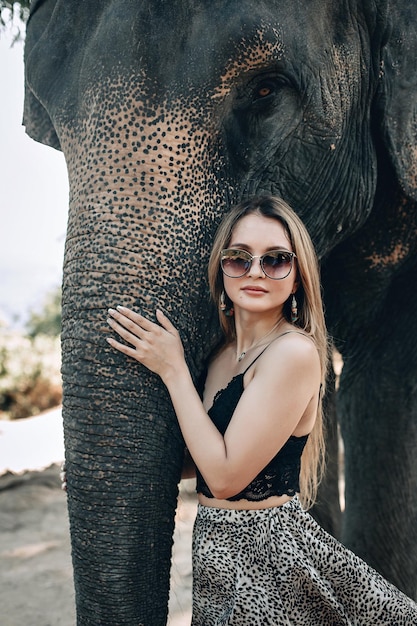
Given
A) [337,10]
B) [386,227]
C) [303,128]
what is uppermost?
[337,10]

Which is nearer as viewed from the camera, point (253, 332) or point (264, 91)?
point (253, 332)

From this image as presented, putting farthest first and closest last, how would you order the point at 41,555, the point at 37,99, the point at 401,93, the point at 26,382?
the point at 26,382, the point at 41,555, the point at 37,99, the point at 401,93

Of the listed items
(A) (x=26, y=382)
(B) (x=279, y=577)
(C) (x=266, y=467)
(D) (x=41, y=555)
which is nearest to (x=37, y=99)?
(C) (x=266, y=467)

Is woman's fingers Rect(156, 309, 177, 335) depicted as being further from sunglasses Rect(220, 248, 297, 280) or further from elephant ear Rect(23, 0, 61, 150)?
elephant ear Rect(23, 0, 61, 150)

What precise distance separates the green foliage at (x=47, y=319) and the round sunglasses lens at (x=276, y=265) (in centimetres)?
1488

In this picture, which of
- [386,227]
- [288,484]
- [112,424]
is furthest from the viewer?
[386,227]

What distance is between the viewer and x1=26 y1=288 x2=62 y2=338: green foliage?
16911mm

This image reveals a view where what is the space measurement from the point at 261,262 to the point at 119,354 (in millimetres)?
364

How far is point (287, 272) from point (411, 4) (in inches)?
37.9

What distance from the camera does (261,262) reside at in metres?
1.77

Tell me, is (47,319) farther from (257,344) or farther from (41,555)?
(257,344)

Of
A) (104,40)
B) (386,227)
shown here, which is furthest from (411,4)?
(104,40)

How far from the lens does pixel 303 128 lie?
2080mm

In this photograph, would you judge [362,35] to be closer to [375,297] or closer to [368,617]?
[375,297]
